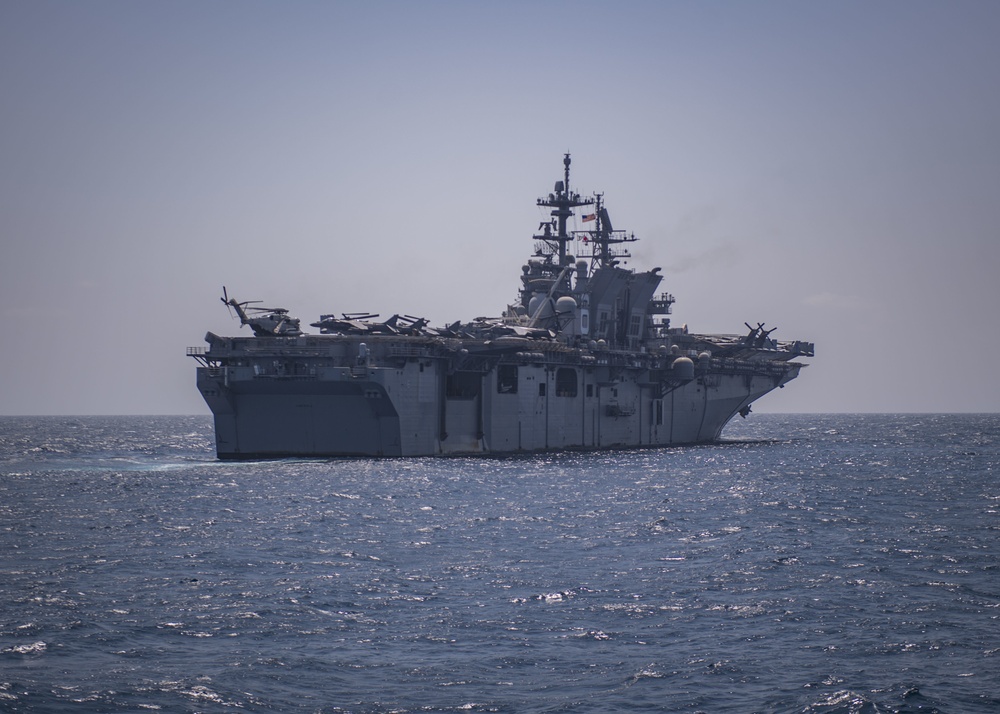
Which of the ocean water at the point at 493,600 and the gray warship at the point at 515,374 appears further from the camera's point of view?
the gray warship at the point at 515,374

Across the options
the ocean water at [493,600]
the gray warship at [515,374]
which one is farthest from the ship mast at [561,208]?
the ocean water at [493,600]

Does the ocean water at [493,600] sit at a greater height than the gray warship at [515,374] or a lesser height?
lesser

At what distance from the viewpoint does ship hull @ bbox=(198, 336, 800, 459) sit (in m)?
48.3

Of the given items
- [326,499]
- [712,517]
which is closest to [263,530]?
[326,499]

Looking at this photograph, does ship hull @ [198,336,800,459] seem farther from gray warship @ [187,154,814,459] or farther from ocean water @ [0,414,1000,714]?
ocean water @ [0,414,1000,714]

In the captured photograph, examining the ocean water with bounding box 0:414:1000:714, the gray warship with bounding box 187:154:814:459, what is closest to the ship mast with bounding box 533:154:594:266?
the gray warship with bounding box 187:154:814:459

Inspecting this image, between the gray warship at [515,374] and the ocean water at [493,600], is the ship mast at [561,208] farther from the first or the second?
the ocean water at [493,600]

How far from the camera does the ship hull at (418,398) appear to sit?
159 ft

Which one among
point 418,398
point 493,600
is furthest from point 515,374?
point 493,600

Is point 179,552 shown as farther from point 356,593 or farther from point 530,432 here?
point 530,432

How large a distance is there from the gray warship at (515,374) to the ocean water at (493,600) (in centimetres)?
820

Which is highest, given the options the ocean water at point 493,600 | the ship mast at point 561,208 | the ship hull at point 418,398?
the ship mast at point 561,208

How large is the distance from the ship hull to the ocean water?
26.2 ft

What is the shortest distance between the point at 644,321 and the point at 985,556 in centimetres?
4528
